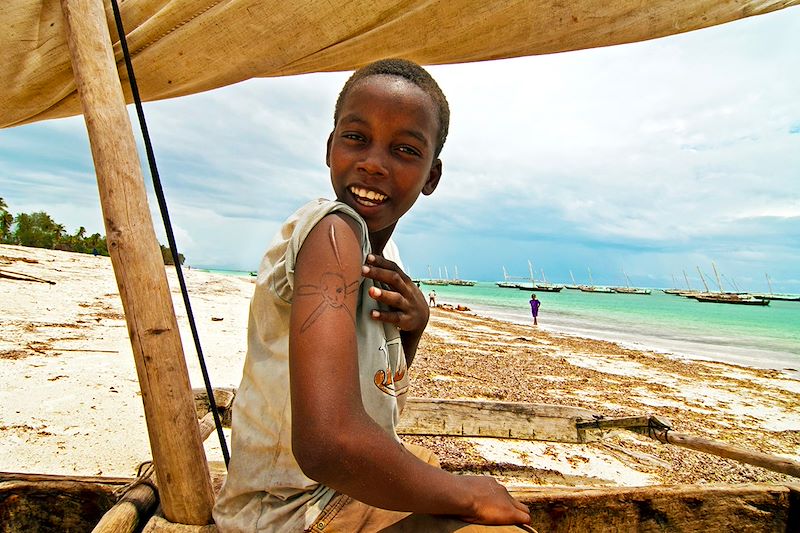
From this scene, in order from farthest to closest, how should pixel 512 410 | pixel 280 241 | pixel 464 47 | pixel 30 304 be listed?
pixel 30 304
pixel 512 410
pixel 464 47
pixel 280 241

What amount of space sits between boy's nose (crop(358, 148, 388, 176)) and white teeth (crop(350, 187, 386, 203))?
53 millimetres

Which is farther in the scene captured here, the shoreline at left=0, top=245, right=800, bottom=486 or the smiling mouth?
the shoreline at left=0, top=245, right=800, bottom=486

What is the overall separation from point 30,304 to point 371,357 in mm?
12939

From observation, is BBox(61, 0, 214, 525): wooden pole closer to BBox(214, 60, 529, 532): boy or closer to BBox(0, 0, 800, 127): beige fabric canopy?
BBox(0, 0, 800, 127): beige fabric canopy

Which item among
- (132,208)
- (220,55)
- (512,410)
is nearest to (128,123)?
(132,208)

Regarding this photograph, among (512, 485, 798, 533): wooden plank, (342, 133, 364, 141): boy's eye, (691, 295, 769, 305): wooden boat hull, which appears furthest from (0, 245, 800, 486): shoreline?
(691, 295, 769, 305): wooden boat hull


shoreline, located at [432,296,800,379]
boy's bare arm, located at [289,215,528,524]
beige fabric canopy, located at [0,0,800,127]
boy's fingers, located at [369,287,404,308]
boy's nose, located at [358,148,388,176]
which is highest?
beige fabric canopy, located at [0,0,800,127]

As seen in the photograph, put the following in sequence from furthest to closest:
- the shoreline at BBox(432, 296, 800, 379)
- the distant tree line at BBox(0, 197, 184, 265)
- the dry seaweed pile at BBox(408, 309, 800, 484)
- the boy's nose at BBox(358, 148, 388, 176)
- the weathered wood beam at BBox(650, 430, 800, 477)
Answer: the distant tree line at BBox(0, 197, 184, 265)
the shoreline at BBox(432, 296, 800, 379)
the dry seaweed pile at BBox(408, 309, 800, 484)
the weathered wood beam at BBox(650, 430, 800, 477)
the boy's nose at BBox(358, 148, 388, 176)

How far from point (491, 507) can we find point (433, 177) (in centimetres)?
106

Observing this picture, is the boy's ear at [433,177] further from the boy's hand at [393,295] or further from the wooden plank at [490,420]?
the wooden plank at [490,420]

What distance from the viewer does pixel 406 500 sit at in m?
0.89

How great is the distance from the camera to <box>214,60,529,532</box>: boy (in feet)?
2.70

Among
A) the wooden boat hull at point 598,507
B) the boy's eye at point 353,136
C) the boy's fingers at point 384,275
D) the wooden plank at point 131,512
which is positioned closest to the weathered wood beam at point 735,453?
the wooden boat hull at point 598,507

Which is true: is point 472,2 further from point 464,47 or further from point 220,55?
point 220,55
